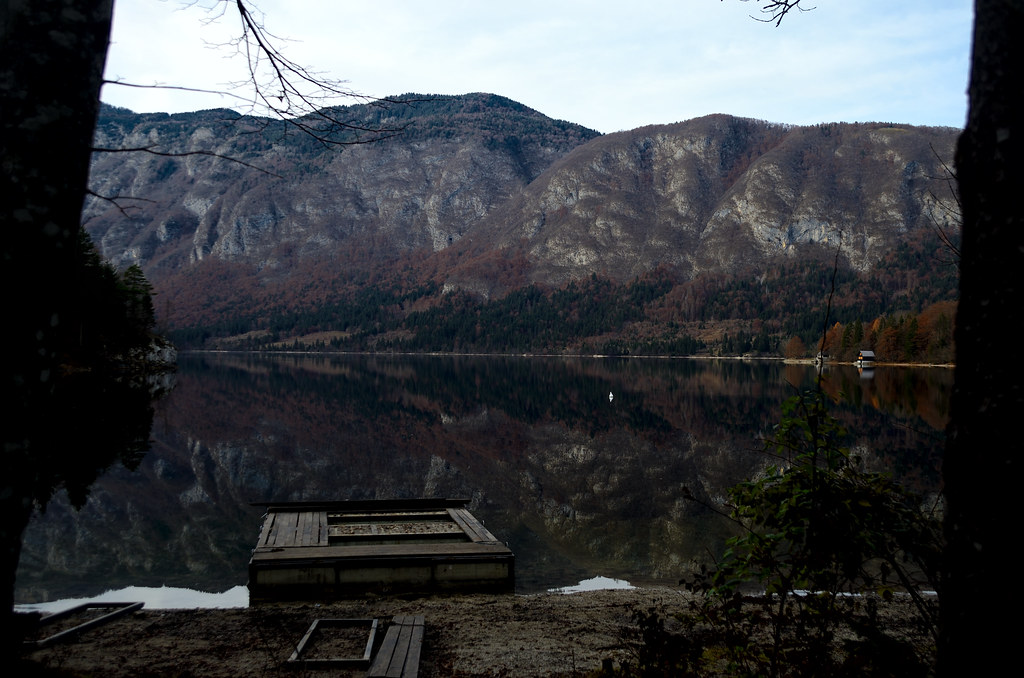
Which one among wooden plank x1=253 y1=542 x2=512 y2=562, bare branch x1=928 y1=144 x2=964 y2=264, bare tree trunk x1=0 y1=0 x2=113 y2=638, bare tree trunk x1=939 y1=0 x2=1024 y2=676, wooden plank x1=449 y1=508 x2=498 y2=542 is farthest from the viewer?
wooden plank x1=449 y1=508 x2=498 y2=542

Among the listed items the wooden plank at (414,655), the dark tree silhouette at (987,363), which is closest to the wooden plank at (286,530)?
the wooden plank at (414,655)

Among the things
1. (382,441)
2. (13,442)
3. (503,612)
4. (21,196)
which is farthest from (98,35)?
(382,441)

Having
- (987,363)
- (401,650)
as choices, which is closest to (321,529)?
(401,650)

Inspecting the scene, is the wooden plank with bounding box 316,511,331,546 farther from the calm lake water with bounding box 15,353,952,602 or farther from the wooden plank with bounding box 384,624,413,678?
the wooden plank with bounding box 384,624,413,678

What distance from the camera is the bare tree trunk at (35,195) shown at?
299cm

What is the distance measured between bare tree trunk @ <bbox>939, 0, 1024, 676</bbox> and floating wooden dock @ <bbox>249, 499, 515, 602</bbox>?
9.83 m

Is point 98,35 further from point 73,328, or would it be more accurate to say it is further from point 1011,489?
point 73,328

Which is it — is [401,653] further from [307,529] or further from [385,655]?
[307,529]

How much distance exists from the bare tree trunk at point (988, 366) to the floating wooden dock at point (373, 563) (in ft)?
32.3

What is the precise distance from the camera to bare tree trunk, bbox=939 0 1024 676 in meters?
2.89

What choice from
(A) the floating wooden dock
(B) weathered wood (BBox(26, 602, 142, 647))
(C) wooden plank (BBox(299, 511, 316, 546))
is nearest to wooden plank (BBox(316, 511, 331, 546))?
(A) the floating wooden dock

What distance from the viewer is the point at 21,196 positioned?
9.96ft

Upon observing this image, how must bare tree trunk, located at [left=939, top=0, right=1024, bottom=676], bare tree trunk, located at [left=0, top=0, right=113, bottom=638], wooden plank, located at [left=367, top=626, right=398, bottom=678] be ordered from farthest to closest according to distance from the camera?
wooden plank, located at [left=367, top=626, right=398, bottom=678] < bare tree trunk, located at [left=0, top=0, right=113, bottom=638] < bare tree trunk, located at [left=939, top=0, right=1024, bottom=676]

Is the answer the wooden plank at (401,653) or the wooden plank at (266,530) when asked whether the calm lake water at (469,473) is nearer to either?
the wooden plank at (266,530)
